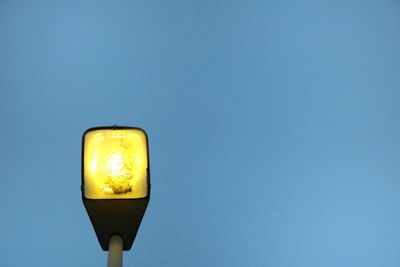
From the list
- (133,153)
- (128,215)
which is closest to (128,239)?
(128,215)

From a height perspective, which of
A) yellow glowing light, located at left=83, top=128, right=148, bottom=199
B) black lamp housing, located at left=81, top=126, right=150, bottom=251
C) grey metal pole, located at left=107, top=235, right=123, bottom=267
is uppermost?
yellow glowing light, located at left=83, top=128, right=148, bottom=199

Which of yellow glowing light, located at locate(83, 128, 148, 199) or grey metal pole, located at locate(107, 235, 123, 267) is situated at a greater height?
yellow glowing light, located at locate(83, 128, 148, 199)

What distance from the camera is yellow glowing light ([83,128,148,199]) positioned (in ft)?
2.51

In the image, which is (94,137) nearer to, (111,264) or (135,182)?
(135,182)

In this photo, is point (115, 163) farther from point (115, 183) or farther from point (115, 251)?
point (115, 251)

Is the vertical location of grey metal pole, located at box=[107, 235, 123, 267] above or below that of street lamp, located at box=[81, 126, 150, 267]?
below

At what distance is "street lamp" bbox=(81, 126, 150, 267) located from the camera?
74 cm

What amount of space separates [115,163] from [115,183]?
0.13 feet

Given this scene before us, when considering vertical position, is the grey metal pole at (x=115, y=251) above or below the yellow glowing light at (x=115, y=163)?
below

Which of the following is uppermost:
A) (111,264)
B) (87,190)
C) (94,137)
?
(94,137)

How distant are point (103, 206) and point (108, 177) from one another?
0.18 ft

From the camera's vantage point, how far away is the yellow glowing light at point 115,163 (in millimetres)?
766

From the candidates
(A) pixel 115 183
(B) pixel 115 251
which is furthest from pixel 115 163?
(B) pixel 115 251

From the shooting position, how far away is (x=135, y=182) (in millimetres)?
778
